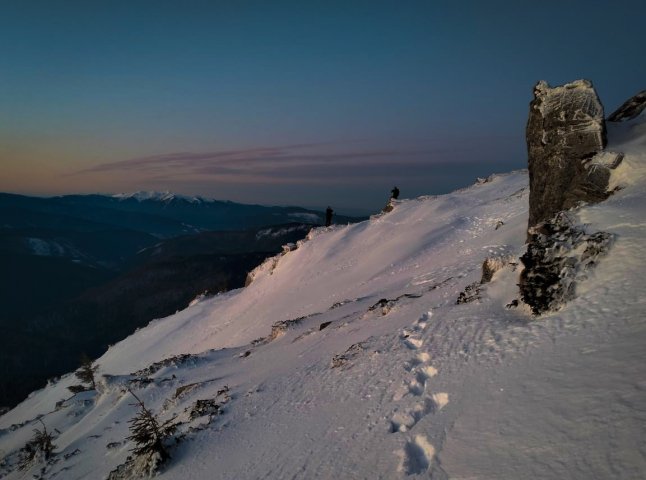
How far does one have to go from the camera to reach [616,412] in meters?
6.02

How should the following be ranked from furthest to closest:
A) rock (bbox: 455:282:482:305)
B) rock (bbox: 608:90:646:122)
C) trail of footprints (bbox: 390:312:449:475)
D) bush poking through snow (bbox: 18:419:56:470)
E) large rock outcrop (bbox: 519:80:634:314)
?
bush poking through snow (bbox: 18:419:56:470) → rock (bbox: 608:90:646:122) → rock (bbox: 455:282:482:305) → large rock outcrop (bbox: 519:80:634:314) → trail of footprints (bbox: 390:312:449:475)

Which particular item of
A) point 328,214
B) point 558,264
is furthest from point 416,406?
point 328,214

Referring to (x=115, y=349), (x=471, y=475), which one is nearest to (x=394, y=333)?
(x=471, y=475)

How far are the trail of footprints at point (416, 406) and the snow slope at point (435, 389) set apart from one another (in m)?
0.04

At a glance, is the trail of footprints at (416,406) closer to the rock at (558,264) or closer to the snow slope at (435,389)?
the snow slope at (435,389)

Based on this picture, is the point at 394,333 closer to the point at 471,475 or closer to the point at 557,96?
the point at 471,475

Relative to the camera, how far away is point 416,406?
29.7 feet

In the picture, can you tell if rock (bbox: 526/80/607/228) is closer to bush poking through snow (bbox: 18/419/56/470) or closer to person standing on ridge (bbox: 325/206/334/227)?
bush poking through snow (bbox: 18/419/56/470)

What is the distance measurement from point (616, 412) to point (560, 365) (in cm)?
186

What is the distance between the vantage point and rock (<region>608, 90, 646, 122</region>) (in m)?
17.8

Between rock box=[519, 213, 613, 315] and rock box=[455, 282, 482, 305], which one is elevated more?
rock box=[519, 213, 613, 315]

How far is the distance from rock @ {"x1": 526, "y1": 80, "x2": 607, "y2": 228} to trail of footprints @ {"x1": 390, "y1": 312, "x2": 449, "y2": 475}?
27.9 ft

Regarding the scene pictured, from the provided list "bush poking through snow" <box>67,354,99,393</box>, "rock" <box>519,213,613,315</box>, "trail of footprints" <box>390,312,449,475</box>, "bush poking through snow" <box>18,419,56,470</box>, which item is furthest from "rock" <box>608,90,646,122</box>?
"bush poking through snow" <box>67,354,99,393</box>

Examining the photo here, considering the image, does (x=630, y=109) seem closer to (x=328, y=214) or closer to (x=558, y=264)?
(x=558, y=264)
